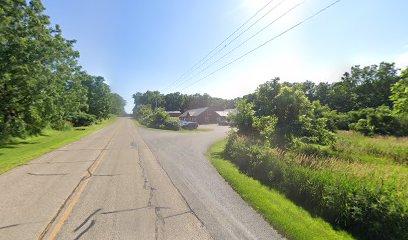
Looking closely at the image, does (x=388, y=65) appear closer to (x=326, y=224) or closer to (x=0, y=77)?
(x=326, y=224)

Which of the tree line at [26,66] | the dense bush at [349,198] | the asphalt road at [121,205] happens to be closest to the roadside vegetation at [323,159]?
the dense bush at [349,198]

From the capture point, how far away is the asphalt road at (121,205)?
5.16 metres

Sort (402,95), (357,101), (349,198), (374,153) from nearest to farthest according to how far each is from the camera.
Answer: (349,198) → (374,153) → (402,95) → (357,101)

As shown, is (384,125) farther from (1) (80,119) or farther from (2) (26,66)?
(1) (80,119)

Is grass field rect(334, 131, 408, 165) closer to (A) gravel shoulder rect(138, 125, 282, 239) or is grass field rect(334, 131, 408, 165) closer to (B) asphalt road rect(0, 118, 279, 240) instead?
(A) gravel shoulder rect(138, 125, 282, 239)

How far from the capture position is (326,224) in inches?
233

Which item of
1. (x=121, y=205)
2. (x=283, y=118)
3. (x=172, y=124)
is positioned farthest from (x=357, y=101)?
(x=121, y=205)

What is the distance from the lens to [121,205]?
21.6ft

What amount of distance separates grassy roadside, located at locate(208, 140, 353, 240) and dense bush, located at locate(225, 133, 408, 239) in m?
0.41

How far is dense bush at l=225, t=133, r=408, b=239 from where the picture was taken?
16.8ft

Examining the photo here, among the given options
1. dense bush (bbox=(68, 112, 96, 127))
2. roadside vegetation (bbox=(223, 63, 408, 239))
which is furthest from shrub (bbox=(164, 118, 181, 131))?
roadside vegetation (bbox=(223, 63, 408, 239))

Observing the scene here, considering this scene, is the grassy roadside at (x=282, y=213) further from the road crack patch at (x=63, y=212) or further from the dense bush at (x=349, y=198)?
the road crack patch at (x=63, y=212)

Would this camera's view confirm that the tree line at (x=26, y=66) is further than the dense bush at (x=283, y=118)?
Yes

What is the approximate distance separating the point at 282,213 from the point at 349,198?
1786 mm
